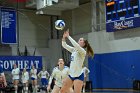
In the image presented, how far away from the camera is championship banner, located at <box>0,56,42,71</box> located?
26.1 m

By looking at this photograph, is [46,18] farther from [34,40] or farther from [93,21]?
[93,21]

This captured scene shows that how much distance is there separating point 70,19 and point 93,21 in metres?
4.10

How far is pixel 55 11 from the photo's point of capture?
97.7 feet

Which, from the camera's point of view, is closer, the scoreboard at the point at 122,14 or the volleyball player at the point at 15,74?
the scoreboard at the point at 122,14

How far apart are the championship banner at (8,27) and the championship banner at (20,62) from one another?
1835 millimetres

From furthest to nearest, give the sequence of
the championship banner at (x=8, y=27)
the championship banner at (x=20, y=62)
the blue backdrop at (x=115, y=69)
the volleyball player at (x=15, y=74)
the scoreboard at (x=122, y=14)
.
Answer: the championship banner at (x=8, y=27) → the championship banner at (x=20, y=62) → the volleyball player at (x=15, y=74) → the blue backdrop at (x=115, y=69) → the scoreboard at (x=122, y=14)

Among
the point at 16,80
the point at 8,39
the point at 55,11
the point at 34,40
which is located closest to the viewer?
the point at 16,80

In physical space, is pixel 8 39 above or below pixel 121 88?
above

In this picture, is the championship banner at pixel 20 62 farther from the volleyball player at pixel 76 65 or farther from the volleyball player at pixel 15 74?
the volleyball player at pixel 76 65

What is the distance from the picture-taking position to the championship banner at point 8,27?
90.9 feet

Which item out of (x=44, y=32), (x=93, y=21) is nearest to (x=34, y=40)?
(x=44, y=32)

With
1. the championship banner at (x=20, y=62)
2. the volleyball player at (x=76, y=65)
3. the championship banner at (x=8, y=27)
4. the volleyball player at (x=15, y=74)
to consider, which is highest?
the championship banner at (x=8, y=27)

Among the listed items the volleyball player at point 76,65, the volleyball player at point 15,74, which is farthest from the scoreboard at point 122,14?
the volleyball player at point 76,65

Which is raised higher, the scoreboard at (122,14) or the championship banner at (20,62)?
the scoreboard at (122,14)
